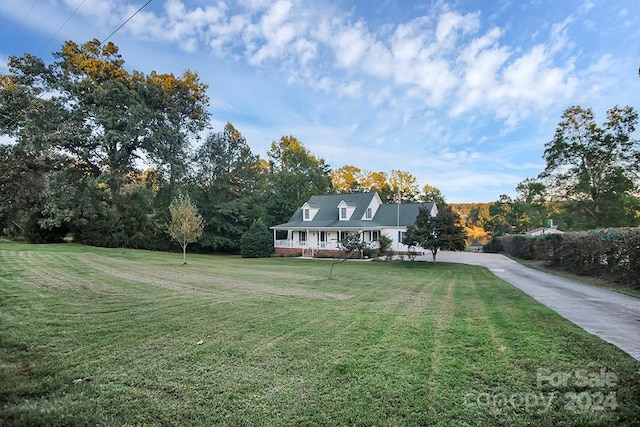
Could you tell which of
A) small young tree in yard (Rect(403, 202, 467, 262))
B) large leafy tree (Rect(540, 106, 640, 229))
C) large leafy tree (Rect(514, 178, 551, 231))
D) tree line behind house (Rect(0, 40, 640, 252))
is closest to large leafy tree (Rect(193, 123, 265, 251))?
tree line behind house (Rect(0, 40, 640, 252))

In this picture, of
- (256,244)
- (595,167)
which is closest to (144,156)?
(256,244)

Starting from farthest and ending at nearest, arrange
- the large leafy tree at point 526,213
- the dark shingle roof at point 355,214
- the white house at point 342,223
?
the large leafy tree at point 526,213 < the dark shingle roof at point 355,214 < the white house at point 342,223

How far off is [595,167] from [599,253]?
21.1 m

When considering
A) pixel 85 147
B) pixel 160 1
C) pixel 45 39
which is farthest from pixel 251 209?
pixel 160 1

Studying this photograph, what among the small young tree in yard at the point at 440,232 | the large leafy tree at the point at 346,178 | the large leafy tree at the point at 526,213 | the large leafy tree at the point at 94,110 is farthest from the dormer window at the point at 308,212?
the large leafy tree at the point at 526,213

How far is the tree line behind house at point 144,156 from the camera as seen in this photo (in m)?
24.9

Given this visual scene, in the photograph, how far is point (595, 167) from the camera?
28.3m

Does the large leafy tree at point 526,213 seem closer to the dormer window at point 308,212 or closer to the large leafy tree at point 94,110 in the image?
the dormer window at point 308,212

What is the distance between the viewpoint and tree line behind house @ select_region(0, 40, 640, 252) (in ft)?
81.7

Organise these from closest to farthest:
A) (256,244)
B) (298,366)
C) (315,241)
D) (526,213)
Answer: (298,366)
(256,244)
(315,241)
(526,213)

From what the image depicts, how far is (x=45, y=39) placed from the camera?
11523 mm

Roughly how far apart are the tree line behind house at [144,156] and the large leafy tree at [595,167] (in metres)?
0.08

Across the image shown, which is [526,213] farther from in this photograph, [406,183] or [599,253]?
[599,253]

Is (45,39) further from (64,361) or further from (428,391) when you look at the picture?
(428,391)
